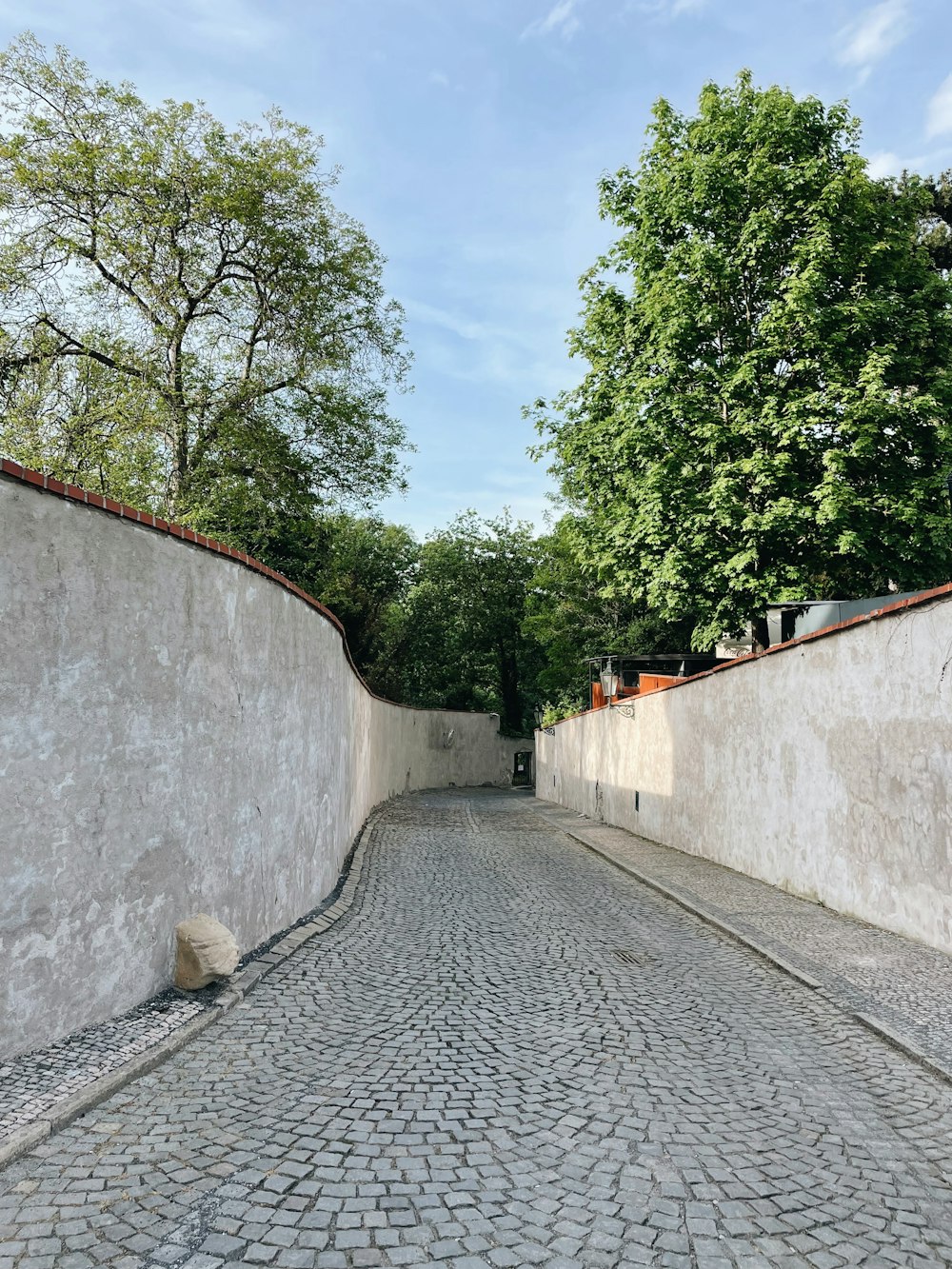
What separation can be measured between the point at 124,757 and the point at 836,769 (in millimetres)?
6933

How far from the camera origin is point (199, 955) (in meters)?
5.29

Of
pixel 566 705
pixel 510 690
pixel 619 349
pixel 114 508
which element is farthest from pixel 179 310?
pixel 510 690

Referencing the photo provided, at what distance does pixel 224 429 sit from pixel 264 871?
1505cm

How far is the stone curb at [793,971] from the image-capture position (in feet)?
15.2

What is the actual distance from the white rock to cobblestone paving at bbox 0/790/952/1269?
302 millimetres

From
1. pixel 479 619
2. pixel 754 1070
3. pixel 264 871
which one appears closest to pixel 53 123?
pixel 264 871

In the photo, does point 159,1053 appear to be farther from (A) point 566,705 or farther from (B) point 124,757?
(A) point 566,705

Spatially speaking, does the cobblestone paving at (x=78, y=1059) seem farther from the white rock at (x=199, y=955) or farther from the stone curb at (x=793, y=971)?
the stone curb at (x=793, y=971)

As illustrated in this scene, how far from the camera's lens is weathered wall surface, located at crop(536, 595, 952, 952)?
694cm

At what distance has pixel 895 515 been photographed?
15.1 metres

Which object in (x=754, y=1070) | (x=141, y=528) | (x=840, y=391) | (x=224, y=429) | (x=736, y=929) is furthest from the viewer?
(x=224, y=429)

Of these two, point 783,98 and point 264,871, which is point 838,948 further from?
point 783,98

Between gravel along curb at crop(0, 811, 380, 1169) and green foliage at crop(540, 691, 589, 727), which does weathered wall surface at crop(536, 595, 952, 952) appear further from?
green foliage at crop(540, 691, 589, 727)

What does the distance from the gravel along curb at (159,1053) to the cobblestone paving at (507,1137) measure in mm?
75
